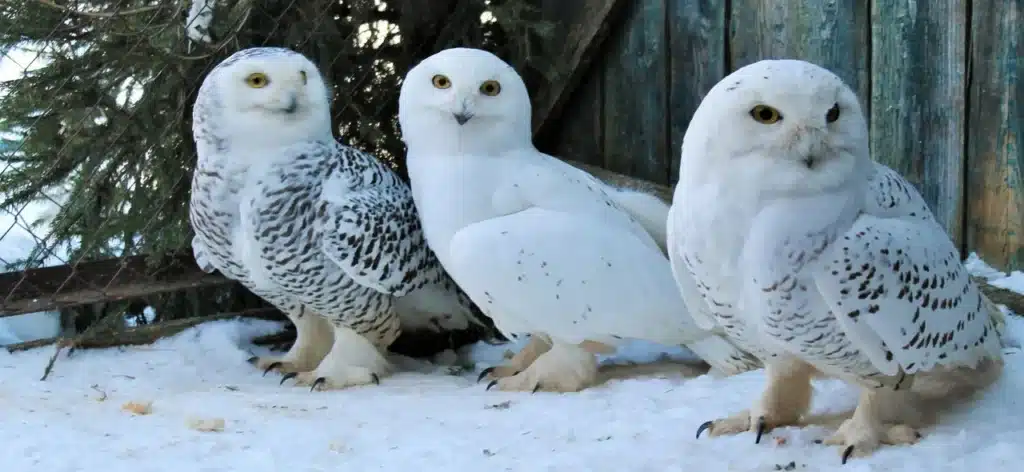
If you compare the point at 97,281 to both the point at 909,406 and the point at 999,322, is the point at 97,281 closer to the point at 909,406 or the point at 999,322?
the point at 909,406

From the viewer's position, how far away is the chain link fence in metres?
3.26

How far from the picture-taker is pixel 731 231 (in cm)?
197

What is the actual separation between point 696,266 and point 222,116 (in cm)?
160

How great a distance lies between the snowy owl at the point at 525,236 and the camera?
2.80 meters

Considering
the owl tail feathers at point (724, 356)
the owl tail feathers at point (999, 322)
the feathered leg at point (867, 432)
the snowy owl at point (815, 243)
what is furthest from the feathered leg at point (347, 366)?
the owl tail feathers at point (999, 322)

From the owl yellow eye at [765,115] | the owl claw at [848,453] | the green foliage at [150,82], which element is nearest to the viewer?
the owl yellow eye at [765,115]

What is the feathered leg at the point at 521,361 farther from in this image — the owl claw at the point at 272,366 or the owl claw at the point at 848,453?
the owl claw at the point at 848,453

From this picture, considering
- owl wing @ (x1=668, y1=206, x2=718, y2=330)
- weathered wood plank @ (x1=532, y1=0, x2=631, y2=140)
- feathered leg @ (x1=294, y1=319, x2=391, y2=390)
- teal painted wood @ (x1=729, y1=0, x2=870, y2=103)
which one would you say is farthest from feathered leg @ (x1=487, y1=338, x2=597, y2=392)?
weathered wood plank @ (x1=532, y1=0, x2=631, y2=140)

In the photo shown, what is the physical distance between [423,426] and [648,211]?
3.67ft

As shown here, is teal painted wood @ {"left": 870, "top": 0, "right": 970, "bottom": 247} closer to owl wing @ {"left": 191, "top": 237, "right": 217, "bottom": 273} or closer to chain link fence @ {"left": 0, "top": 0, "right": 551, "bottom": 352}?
chain link fence @ {"left": 0, "top": 0, "right": 551, "bottom": 352}

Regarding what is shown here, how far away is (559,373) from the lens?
9.62 ft

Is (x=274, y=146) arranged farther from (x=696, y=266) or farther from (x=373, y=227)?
(x=696, y=266)

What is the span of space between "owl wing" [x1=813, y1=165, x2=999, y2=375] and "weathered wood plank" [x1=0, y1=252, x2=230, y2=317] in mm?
2438

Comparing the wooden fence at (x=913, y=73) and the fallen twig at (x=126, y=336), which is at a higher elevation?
the wooden fence at (x=913, y=73)
